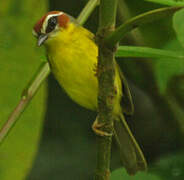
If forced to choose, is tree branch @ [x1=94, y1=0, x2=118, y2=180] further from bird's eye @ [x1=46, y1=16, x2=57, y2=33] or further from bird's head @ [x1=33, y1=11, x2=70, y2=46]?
bird's eye @ [x1=46, y1=16, x2=57, y2=33]

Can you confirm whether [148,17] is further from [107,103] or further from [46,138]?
[46,138]

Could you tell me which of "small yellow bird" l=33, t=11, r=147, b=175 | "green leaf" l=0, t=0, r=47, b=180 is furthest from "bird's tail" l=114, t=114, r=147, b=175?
"green leaf" l=0, t=0, r=47, b=180

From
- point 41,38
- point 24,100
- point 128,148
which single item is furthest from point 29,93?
point 128,148

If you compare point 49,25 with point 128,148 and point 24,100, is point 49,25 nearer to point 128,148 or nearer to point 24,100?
point 24,100

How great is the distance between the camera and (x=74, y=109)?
289 cm

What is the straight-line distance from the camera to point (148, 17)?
96cm

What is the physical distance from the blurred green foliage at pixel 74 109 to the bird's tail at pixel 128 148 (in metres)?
0.09

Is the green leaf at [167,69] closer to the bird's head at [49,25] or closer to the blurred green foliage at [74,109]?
the blurred green foliage at [74,109]

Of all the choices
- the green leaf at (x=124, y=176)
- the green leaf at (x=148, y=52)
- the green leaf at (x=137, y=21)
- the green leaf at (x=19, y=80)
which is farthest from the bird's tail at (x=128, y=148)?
the green leaf at (x=137, y=21)

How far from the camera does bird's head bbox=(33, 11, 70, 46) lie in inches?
70.6

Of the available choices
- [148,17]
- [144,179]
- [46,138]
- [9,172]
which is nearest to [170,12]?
[148,17]

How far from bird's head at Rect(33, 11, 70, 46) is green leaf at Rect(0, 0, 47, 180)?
12cm

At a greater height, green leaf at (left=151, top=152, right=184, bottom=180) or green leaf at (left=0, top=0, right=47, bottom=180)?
green leaf at (left=0, top=0, right=47, bottom=180)

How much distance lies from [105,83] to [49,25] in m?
0.83
